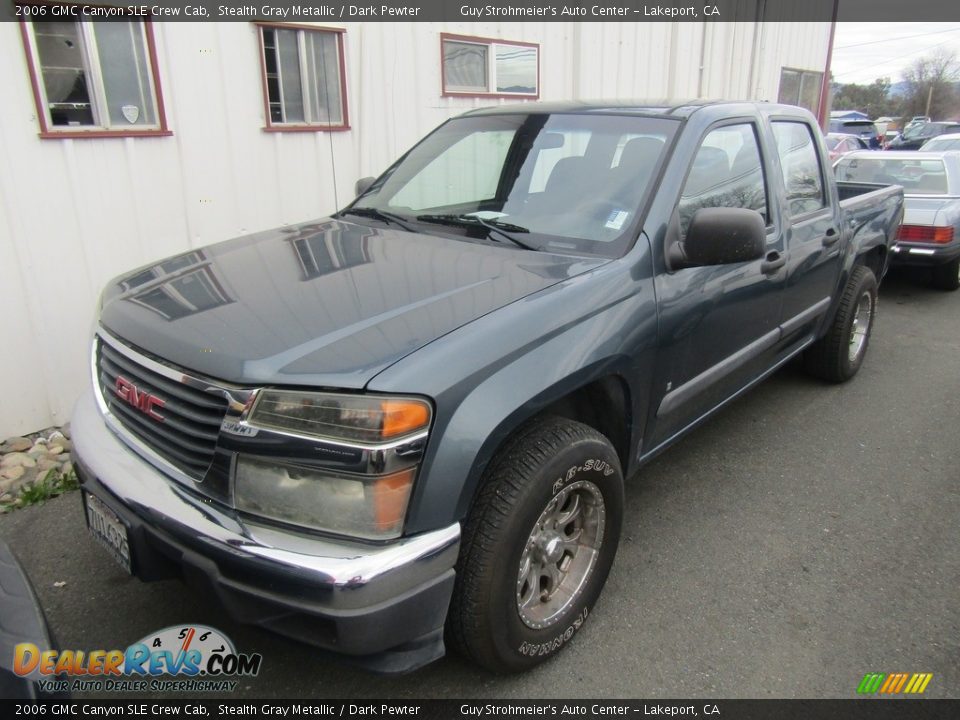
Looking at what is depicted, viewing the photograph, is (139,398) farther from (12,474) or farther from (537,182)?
(12,474)

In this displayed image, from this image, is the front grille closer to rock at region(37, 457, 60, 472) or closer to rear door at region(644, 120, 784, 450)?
rear door at region(644, 120, 784, 450)

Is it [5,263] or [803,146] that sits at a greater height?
[803,146]

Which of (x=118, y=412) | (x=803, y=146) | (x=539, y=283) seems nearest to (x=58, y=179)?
(x=118, y=412)

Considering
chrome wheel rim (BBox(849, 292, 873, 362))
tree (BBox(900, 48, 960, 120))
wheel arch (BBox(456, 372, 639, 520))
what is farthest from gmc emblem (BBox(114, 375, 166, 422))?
tree (BBox(900, 48, 960, 120))

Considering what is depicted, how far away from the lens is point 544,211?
2828 millimetres

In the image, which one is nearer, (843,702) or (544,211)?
(843,702)

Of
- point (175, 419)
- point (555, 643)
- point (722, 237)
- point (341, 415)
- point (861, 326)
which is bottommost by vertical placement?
point (555, 643)

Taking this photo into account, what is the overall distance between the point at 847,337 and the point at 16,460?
5152 mm

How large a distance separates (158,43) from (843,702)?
4753 millimetres

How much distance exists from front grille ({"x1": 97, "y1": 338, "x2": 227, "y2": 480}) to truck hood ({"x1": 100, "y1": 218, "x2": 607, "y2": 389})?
82 mm

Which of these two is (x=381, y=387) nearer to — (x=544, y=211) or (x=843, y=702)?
(x=544, y=211)

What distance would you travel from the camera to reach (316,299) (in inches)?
87.4

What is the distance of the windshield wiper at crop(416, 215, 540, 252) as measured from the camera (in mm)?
2711

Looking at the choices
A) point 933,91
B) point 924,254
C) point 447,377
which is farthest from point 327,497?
point 933,91
